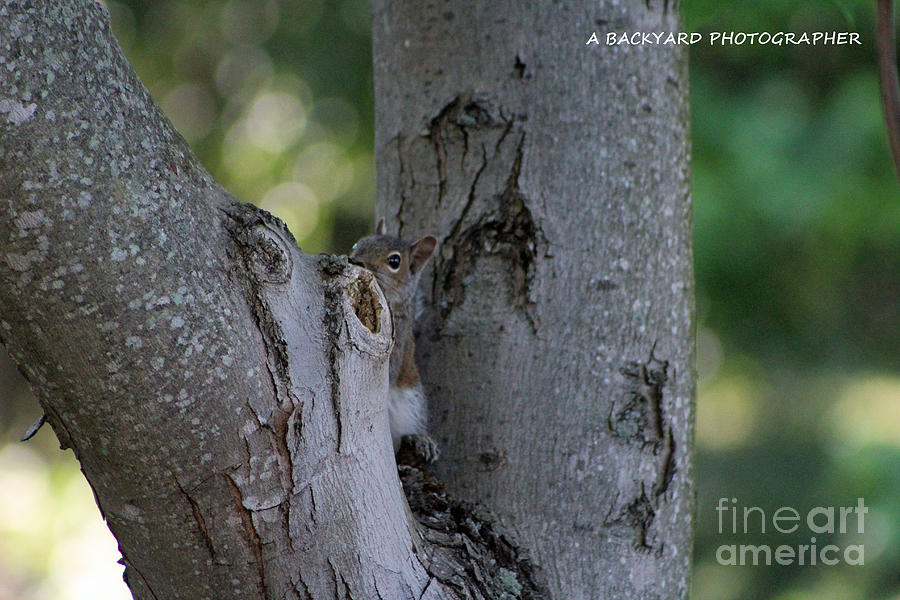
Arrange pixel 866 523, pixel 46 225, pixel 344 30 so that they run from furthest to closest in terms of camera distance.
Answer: pixel 344 30 → pixel 866 523 → pixel 46 225

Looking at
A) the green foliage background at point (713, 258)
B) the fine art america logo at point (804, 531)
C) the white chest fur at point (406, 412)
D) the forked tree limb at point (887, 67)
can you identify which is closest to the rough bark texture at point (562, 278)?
the white chest fur at point (406, 412)

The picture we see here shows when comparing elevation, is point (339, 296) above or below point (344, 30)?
below

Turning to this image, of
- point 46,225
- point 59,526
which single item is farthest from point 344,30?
point 46,225

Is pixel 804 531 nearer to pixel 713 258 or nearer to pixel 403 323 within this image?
pixel 713 258

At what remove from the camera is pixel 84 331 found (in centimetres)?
83

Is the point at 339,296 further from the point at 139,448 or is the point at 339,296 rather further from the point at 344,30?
the point at 344,30

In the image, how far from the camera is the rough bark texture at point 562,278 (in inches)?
50.2

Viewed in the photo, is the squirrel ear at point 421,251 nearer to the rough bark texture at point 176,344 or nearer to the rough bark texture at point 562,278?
the rough bark texture at point 562,278

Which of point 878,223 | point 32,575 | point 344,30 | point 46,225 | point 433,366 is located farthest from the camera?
point 32,575

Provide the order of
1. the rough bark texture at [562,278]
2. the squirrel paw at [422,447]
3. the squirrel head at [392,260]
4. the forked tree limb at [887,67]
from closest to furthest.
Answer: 1. the forked tree limb at [887,67]
2. the rough bark texture at [562,278]
3. the squirrel paw at [422,447]
4. the squirrel head at [392,260]

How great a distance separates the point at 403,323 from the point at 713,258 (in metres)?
1.68

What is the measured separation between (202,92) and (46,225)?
3.37 meters

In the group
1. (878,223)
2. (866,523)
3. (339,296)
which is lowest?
(339,296)

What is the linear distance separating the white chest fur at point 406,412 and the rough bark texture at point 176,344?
516 millimetres
